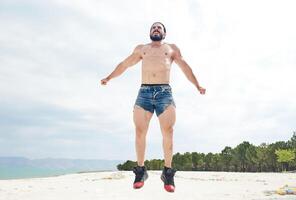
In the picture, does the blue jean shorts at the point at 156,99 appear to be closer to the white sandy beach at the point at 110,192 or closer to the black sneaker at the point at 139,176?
the black sneaker at the point at 139,176

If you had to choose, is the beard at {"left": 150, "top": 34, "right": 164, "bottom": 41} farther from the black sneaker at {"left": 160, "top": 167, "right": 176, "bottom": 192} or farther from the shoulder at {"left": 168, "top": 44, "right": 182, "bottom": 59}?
the black sneaker at {"left": 160, "top": 167, "right": 176, "bottom": 192}

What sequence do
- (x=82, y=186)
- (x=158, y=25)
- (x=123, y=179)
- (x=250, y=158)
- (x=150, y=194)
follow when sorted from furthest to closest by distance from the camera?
(x=250, y=158), (x=123, y=179), (x=82, y=186), (x=150, y=194), (x=158, y=25)

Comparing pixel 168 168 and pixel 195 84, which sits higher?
pixel 195 84

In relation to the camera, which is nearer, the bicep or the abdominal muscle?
the abdominal muscle

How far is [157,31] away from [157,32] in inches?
0.7

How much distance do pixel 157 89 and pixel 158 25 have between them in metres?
1.09

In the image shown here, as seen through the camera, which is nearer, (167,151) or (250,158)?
(167,151)

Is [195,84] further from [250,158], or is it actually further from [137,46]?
[250,158]

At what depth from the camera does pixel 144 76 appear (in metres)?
6.82

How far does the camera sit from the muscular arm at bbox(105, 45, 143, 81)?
286 inches

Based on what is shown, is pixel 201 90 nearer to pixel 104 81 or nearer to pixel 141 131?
pixel 141 131

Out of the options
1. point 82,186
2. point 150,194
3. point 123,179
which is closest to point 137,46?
point 150,194

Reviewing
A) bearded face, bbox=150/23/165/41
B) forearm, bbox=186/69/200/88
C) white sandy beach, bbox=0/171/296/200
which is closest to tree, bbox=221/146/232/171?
white sandy beach, bbox=0/171/296/200

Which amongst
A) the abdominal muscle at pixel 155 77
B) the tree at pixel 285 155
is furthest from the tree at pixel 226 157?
the abdominal muscle at pixel 155 77
